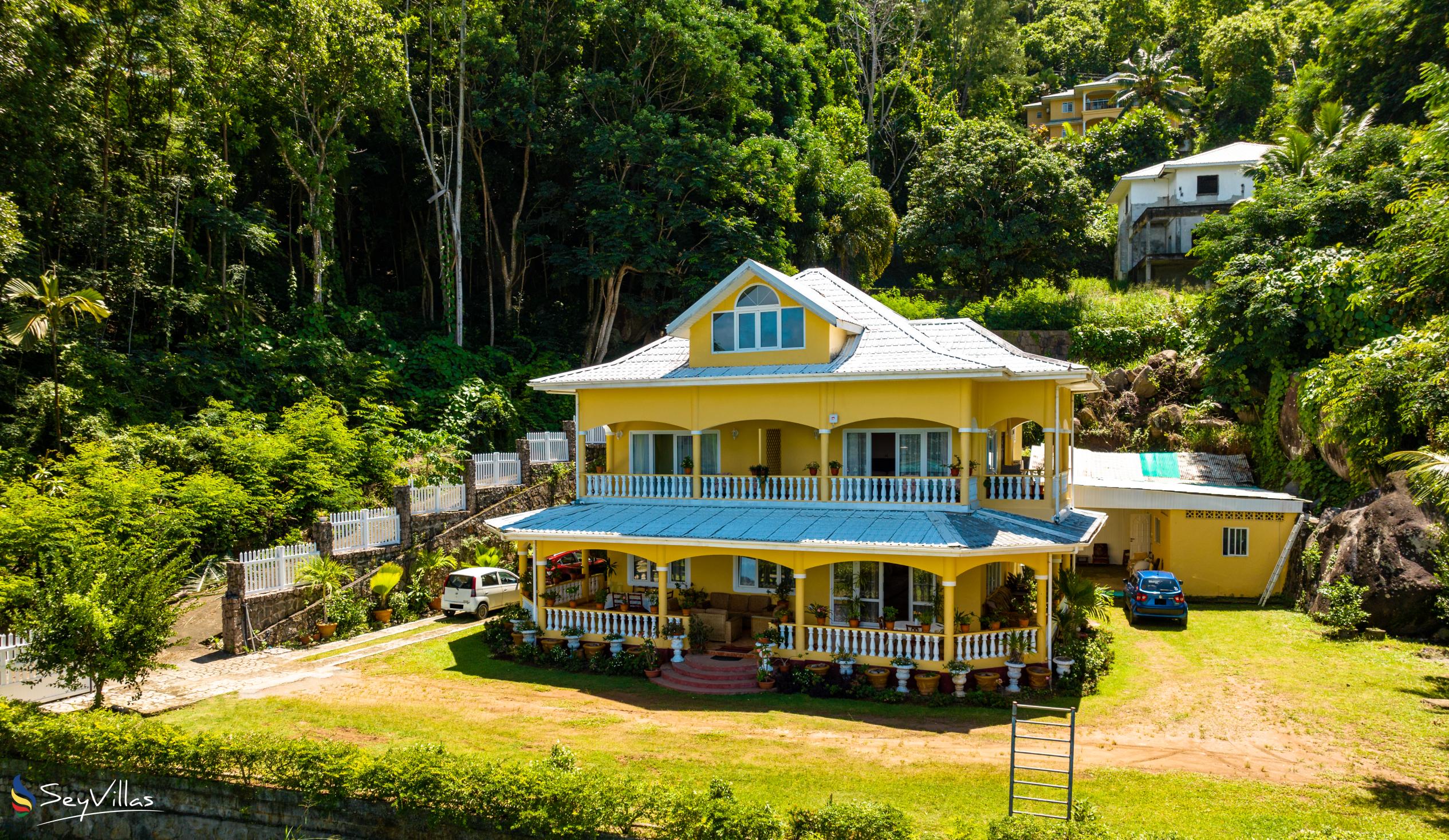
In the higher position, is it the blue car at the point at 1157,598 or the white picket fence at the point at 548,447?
the white picket fence at the point at 548,447

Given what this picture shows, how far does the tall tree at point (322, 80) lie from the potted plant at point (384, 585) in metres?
15.9

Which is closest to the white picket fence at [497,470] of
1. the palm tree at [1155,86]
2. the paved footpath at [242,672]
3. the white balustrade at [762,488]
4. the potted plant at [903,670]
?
the paved footpath at [242,672]

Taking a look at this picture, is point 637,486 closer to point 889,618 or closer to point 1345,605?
point 889,618

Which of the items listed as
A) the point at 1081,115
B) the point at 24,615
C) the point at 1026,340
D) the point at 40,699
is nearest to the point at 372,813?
the point at 24,615

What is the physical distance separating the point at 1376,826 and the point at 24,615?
21327mm

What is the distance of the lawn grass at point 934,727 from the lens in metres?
12.3

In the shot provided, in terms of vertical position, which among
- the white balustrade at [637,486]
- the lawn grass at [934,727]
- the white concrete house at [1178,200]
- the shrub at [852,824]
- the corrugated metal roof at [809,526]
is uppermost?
the white concrete house at [1178,200]

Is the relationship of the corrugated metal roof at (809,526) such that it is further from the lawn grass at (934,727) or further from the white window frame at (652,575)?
the lawn grass at (934,727)

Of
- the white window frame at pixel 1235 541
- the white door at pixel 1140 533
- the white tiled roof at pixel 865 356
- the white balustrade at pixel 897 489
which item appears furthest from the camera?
the white door at pixel 1140 533

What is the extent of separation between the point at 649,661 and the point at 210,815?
8.82m

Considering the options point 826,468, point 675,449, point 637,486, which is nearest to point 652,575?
point 637,486

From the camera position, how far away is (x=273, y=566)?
2153 cm

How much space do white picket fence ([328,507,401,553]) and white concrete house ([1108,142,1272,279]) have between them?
38.8 m

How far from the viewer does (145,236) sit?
29672mm
